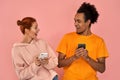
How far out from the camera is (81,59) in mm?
2135

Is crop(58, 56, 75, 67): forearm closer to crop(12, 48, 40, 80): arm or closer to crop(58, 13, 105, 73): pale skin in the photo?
crop(58, 13, 105, 73): pale skin

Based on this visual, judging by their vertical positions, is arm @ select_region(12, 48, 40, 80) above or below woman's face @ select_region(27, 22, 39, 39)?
below

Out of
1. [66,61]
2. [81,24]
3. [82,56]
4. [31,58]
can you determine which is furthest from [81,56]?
[31,58]

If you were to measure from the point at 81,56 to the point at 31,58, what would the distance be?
330mm

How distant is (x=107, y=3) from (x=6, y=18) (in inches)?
34.9

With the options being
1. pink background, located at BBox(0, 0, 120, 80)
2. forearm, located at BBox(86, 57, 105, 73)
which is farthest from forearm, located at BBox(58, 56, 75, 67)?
pink background, located at BBox(0, 0, 120, 80)

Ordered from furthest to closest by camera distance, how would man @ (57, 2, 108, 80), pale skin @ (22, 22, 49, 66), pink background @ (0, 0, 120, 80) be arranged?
pink background @ (0, 0, 120, 80) → man @ (57, 2, 108, 80) → pale skin @ (22, 22, 49, 66)

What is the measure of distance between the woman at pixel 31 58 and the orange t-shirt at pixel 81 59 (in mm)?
110

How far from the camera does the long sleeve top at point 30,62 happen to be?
1.99 metres

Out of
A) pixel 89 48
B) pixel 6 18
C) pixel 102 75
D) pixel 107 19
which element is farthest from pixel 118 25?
pixel 6 18

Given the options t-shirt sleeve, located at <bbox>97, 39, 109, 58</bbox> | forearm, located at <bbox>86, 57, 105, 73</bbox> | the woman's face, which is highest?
the woman's face

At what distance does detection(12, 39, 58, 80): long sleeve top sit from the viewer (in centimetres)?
199

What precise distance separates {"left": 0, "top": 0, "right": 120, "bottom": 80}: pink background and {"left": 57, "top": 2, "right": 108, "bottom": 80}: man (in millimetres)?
532

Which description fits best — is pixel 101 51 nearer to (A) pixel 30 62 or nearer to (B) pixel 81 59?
(B) pixel 81 59
